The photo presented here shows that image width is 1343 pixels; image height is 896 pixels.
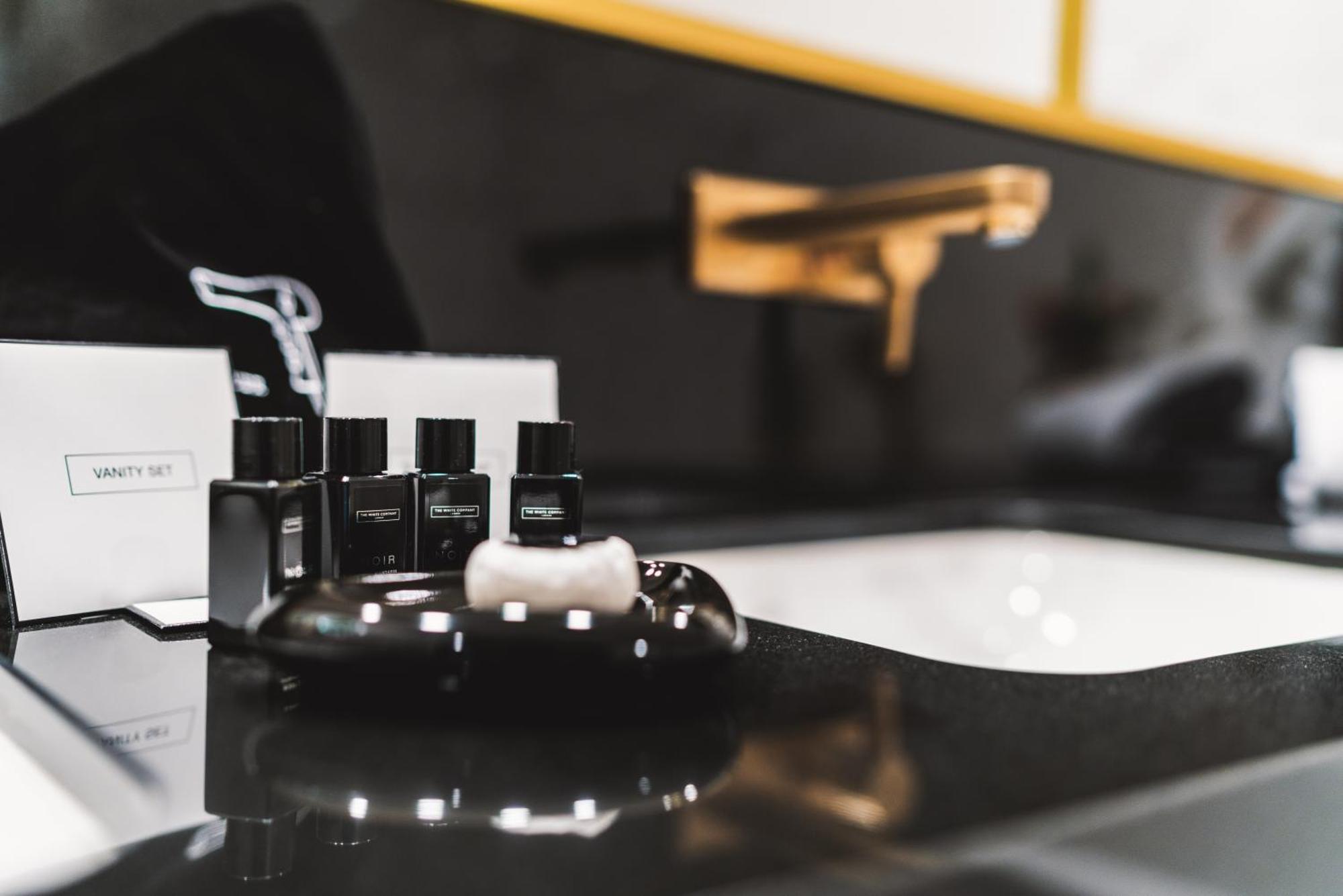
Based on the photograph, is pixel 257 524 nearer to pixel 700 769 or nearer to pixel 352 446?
pixel 352 446

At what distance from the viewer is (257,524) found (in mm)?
433

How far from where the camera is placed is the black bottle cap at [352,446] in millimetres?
476

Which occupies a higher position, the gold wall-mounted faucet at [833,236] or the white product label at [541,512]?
the gold wall-mounted faucet at [833,236]

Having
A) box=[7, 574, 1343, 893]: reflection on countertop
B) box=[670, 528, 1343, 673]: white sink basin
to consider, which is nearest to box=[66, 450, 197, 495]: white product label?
box=[7, 574, 1343, 893]: reflection on countertop

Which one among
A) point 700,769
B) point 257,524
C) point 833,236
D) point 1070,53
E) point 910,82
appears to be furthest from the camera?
point 1070,53

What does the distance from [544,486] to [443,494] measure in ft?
0.16

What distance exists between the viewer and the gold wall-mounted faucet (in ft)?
2.53

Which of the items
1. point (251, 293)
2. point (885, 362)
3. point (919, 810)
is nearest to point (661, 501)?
point (885, 362)

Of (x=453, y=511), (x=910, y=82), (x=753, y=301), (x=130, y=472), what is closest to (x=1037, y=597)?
(x=753, y=301)

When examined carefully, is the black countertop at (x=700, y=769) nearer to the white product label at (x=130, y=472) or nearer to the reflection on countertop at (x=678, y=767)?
the reflection on countertop at (x=678, y=767)

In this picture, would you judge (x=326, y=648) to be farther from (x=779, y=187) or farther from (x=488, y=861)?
(x=779, y=187)

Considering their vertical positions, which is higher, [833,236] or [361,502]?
[833,236]

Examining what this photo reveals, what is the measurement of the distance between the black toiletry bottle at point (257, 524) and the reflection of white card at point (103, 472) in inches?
3.1

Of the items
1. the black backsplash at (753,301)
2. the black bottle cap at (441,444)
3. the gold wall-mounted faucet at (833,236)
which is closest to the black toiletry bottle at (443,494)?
the black bottle cap at (441,444)
